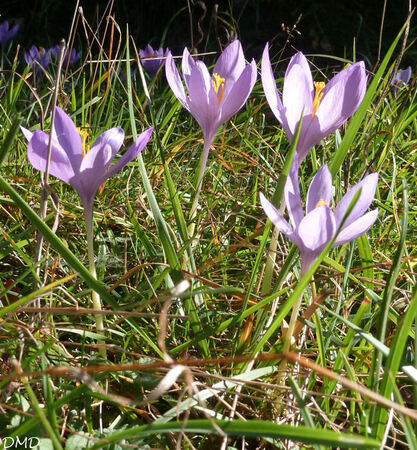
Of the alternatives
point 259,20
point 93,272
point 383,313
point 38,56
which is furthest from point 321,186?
point 259,20

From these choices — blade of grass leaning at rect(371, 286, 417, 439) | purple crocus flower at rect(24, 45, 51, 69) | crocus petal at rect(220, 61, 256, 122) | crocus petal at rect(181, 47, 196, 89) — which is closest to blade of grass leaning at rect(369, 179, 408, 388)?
blade of grass leaning at rect(371, 286, 417, 439)

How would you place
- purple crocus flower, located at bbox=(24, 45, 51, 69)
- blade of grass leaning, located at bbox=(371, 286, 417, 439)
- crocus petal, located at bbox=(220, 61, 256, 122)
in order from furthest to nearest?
1. purple crocus flower, located at bbox=(24, 45, 51, 69)
2. crocus petal, located at bbox=(220, 61, 256, 122)
3. blade of grass leaning, located at bbox=(371, 286, 417, 439)

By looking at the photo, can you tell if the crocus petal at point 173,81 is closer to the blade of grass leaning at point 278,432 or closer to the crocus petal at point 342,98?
the crocus petal at point 342,98

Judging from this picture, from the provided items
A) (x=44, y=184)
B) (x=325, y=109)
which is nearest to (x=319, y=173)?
(x=325, y=109)

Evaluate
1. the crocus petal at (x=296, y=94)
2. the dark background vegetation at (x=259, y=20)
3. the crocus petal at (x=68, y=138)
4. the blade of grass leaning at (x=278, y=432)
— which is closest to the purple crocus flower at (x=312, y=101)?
the crocus petal at (x=296, y=94)

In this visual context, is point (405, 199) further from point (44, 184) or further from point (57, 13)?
point (57, 13)

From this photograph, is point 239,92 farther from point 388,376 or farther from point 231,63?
point 388,376

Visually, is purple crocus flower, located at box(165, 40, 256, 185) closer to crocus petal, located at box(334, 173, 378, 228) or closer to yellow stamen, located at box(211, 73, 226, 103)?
yellow stamen, located at box(211, 73, 226, 103)
